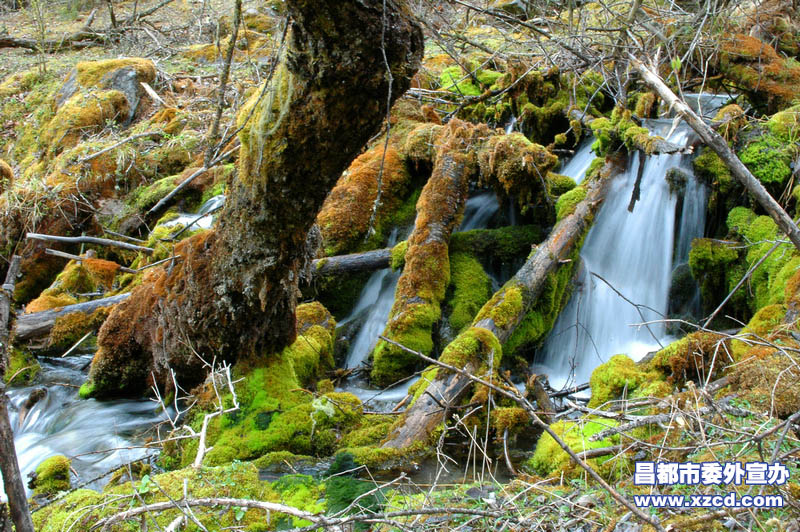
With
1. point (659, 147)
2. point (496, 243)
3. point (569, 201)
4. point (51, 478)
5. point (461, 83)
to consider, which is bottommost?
point (51, 478)

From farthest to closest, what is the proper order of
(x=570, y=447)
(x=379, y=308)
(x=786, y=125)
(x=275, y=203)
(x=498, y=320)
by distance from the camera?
(x=379, y=308) < (x=786, y=125) < (x=498, y=320) < (x=275, y=203) < (x=570, y=447)

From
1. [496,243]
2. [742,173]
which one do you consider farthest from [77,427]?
[742,173]

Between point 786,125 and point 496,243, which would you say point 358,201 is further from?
point 786,125

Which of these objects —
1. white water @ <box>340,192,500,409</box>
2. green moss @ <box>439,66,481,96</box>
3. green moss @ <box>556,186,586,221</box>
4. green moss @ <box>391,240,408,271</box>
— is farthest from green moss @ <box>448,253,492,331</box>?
green moss @ <box>439,66,481,96</box>

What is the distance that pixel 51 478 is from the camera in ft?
11.9

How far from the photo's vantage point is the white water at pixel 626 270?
6.07 m

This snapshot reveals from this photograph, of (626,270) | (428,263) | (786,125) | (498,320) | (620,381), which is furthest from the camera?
(626,270)

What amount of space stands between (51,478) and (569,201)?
5.39 meters

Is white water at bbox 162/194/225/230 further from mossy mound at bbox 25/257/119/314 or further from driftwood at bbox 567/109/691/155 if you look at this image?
driftwood at bbox 567/109/691/155

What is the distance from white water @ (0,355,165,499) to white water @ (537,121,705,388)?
3.98 metres

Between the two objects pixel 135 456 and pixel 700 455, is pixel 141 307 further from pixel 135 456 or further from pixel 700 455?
pixel 700 455

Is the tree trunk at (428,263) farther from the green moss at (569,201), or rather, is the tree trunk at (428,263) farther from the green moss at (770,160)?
the green moss at (770,160)

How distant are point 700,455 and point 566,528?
747 mm

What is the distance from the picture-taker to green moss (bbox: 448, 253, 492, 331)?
229 inches
